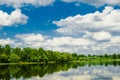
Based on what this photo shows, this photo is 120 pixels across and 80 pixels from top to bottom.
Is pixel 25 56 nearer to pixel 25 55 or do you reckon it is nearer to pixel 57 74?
pixel 25 55

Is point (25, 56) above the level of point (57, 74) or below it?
above

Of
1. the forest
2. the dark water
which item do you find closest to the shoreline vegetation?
the forest

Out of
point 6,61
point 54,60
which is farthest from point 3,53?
point 54,60

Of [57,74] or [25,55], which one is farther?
[25,55]

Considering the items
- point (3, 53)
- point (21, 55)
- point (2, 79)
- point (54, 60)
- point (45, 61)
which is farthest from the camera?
point (54, 60)

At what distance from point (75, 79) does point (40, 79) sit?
5709 mm

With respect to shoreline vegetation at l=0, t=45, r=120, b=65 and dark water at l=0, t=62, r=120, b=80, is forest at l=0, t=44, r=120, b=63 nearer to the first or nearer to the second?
shoreline vegetation at l=0, t=45, r=120, b=65

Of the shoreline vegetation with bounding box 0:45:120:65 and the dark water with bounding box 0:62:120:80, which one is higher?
the shoreline vegetation with bounding box 0:45:120:65

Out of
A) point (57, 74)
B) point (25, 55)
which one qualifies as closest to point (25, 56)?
point (25, 55)

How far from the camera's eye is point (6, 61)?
404 ft

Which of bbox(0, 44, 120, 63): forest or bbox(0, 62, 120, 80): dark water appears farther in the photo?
bbox(0, 44, 120, 63): forest

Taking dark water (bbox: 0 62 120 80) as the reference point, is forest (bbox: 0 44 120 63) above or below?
above

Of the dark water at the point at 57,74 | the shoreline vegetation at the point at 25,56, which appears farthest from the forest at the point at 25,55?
the dark water at the point at 57,74

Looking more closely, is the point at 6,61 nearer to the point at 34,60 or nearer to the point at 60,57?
the point at 34,60
